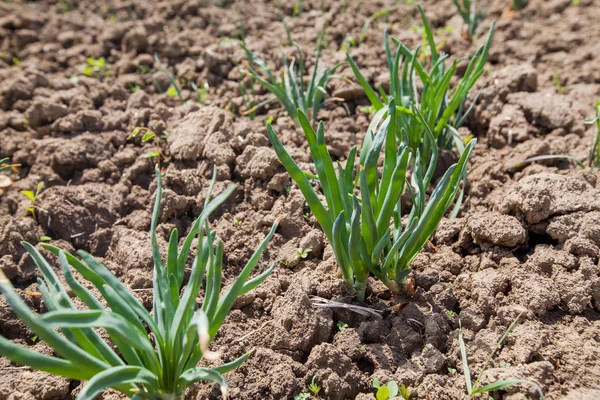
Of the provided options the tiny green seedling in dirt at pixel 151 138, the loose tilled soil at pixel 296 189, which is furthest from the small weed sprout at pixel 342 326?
the tiny green seedling in dirt at pixel 151 138

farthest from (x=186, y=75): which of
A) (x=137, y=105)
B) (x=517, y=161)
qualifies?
(x=517, y=161)

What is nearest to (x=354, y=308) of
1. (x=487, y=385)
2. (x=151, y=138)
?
(x=487, y=385)

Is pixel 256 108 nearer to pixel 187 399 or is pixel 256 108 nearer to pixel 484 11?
pixel 187 399

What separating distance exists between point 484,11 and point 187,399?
3.19 metres

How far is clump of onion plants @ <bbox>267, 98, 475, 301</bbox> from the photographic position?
1.90 metres

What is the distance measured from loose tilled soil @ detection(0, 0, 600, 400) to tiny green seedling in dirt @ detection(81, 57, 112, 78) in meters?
0.07

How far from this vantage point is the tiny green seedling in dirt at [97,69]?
3.46m

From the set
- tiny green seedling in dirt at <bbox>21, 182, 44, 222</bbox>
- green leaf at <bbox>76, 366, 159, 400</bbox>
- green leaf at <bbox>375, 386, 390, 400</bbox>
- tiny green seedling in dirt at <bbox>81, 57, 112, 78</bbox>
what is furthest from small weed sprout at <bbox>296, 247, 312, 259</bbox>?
tiny green seedling in dirt at <bbox>81, 57, 112, 78</bbox>

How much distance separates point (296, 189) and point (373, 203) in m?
0.57

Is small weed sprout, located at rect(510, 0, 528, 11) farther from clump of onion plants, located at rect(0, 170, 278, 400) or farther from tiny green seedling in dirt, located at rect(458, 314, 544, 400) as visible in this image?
clump of onion plants, located at rect(0, 170, 278, 400)

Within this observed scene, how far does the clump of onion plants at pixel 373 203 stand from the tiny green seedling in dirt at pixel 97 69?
1976 millimetres

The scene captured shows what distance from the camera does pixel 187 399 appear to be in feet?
6.08

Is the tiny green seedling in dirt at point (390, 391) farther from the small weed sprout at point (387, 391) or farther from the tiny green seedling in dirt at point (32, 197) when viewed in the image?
the tiny green seedling in dirt at point (32, 197)

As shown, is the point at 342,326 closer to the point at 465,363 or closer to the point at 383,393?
the point at 383,393
